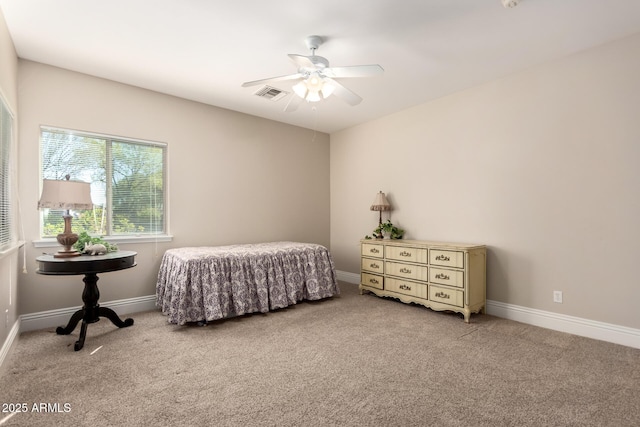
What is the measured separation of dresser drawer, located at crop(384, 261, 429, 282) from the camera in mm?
3797

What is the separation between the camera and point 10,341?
2.58 metres

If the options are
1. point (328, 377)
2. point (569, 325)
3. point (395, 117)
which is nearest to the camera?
point (328, 377)

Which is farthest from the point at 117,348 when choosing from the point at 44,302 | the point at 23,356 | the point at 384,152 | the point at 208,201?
the point at 384,152

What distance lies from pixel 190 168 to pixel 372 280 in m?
2.79

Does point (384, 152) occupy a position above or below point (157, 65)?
below

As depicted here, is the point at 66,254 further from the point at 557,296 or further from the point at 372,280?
the point at 557,296

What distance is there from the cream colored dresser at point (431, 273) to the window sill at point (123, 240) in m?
2.63

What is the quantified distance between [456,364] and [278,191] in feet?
11.4

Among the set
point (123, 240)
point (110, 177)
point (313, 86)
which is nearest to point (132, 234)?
point (123, 240)

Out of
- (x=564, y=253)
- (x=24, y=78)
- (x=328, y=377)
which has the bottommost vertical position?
(x=328, y=377)

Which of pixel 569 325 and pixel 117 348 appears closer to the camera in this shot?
pixel 117 348

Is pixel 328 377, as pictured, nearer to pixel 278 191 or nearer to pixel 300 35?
pixel 300 35

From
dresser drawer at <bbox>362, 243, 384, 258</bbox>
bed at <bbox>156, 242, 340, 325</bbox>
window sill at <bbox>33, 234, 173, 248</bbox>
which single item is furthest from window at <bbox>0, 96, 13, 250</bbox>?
dresser drawer at <bbox>362, 243, 384, 258</bbox>

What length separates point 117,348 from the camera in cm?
270
